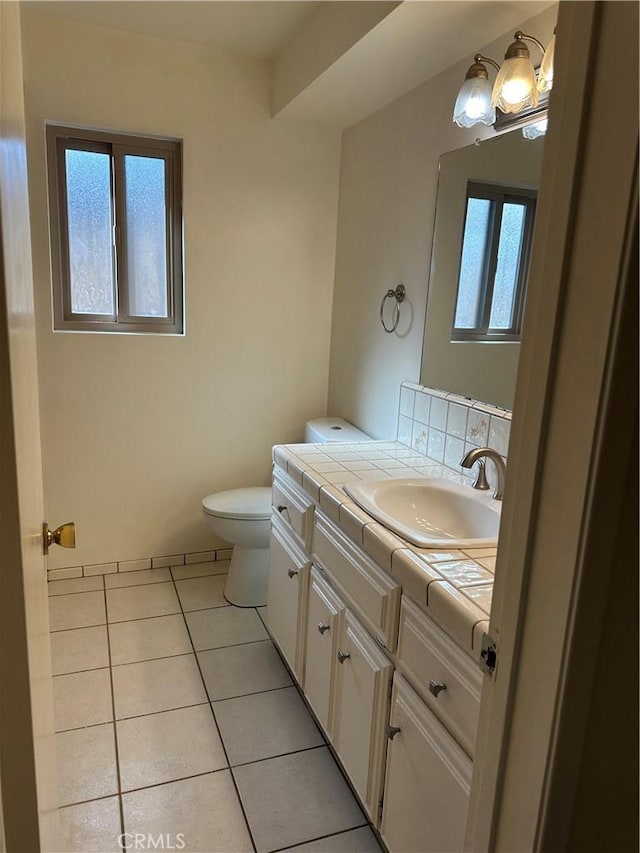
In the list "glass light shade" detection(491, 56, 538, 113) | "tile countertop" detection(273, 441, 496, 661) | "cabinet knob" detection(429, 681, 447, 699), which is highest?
"glass light shade" detection(491, 56, 538, 113)

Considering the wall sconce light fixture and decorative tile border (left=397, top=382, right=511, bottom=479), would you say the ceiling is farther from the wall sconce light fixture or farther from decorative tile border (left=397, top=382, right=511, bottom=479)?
decorative tile border (left=397, top=382, right=511, bottom=479)

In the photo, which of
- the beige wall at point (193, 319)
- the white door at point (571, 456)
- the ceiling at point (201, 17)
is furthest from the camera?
the beige wall at point (193, 319)

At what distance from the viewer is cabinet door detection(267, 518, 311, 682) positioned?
1.94m

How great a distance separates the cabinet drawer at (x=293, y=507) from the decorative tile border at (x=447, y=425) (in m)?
0.54

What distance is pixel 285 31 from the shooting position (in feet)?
7.82

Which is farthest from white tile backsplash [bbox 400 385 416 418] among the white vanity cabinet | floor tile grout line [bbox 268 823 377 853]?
floor tile grout line [bbox 268 823 377 853]

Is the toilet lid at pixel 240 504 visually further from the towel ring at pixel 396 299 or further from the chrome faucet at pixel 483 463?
the chrome faucet at pixel 483 463

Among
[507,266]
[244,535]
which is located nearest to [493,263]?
Result: [507,266]

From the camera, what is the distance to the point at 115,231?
2678 millimetres

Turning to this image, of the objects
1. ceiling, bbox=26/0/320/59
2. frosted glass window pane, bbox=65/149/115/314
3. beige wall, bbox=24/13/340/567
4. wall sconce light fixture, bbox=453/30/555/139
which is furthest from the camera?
frosted glass window pane, bbox=65/149/115/314

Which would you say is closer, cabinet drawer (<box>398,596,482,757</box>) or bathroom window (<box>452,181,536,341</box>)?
cabinet drawer (<box>398,596,482,757</box>)

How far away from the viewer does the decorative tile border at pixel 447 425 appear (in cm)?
184

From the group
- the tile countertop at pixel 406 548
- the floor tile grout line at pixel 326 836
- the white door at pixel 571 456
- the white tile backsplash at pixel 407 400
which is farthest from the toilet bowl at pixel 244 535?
the white door at pixel 571 456

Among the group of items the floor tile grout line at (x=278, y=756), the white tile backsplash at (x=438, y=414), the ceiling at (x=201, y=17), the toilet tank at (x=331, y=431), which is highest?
the ceiling at (x=201, y=17)
